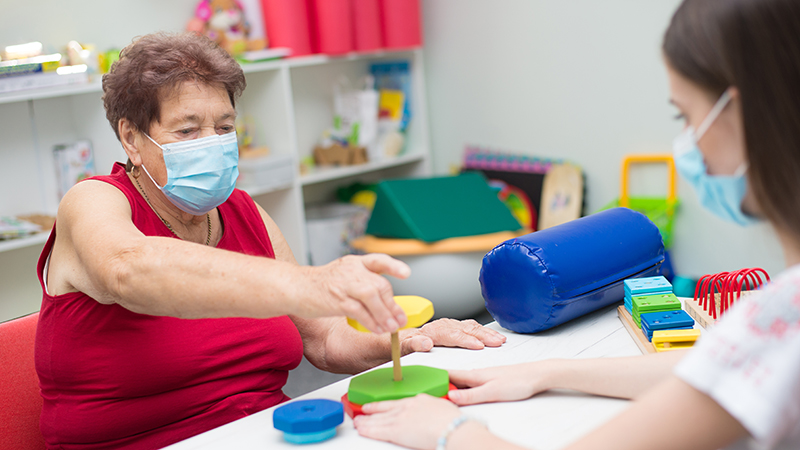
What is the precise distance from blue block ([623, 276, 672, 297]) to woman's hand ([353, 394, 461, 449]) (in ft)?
1.69

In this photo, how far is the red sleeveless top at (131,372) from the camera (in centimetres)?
124

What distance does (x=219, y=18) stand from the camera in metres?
3.03

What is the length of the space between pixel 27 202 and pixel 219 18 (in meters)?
1.12

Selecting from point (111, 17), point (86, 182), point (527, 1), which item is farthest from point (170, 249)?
point (527, 1)

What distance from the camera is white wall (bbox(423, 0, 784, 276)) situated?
295cm

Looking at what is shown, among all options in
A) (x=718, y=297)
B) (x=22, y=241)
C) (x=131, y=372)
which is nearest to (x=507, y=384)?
(x=718, y=297)

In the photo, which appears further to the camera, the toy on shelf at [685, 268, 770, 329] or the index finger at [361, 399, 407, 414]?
the toy on shelf at [685, 268, 770, 329]

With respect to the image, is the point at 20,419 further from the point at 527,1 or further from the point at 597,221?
the point at 527,1

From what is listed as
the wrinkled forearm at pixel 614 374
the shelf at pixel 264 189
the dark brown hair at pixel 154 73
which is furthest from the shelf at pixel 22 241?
the wrinkled forearm at pixel 614 374

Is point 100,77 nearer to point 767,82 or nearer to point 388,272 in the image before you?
point 388,272

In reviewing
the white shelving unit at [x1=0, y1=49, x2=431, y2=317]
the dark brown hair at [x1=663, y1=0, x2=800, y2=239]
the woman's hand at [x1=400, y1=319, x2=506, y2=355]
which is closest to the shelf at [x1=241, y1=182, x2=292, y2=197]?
the white shelving unit at [x1=0, y1=49, x2=431, y2=317]

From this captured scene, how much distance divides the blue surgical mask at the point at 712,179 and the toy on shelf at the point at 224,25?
8.08ft

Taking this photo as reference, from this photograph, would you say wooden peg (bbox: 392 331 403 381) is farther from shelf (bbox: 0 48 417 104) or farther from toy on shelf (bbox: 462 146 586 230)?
toy on shelf (bbox: 462 146 586 230)

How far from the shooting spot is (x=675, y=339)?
1131 mm
